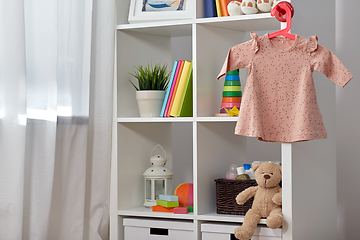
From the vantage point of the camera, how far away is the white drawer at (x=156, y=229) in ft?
5.54

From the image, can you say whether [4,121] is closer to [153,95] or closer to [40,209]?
[40,209]

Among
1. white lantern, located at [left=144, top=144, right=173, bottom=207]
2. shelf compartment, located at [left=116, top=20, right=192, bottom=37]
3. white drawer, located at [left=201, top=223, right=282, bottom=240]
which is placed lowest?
white drawer, located at [left=201, top=223, right=282, bottom=240]

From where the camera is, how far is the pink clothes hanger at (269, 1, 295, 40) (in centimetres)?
147

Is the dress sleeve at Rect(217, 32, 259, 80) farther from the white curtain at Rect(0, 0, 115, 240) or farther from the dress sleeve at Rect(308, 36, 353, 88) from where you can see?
the white curtain at Rect(0, 0, 115, 240)

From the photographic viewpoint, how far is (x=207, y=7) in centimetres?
177

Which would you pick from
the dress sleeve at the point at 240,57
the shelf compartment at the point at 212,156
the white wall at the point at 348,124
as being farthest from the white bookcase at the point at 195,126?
the white wall at the point at 348,124

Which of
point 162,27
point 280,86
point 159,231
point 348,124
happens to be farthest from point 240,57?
point 348,124

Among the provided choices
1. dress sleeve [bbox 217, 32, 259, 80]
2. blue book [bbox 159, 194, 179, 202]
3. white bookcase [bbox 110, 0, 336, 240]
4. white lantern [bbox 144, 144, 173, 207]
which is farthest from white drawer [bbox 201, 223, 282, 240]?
dress sleeve [bbox 217, 32, 259, 80]

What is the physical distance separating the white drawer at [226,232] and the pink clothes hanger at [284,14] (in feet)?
2.29

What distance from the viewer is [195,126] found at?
5.50 feet

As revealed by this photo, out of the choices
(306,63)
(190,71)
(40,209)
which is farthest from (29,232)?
Answer: (306,63)

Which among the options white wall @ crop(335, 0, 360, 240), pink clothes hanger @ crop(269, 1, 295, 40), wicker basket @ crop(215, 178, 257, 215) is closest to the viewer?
pink clothes hanger @ crop(269, 1, 295, 40)

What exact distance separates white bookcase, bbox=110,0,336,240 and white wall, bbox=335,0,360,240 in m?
0.61

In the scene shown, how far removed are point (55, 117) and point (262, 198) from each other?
0.81 m
